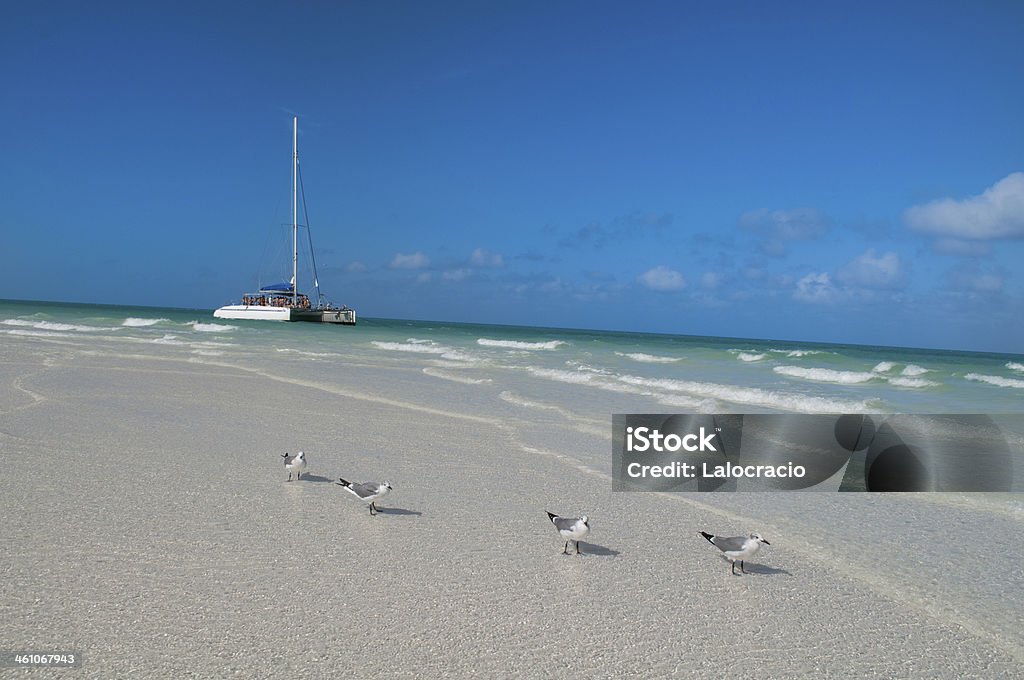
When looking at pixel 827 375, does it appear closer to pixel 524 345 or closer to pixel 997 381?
pixel 997 381

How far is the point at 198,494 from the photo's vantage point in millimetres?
6008

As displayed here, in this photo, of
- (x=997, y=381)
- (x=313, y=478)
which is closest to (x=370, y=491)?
(x=313, y=478)

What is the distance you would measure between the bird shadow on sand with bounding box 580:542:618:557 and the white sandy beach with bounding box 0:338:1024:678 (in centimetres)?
3

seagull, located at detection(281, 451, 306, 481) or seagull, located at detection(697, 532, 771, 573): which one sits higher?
seagull, located at detection(281, 451, 306, 481)

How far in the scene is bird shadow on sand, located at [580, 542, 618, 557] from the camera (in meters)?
5.06

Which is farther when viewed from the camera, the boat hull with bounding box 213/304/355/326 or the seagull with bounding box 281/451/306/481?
the boat hull with bounding box 213/304/355/326

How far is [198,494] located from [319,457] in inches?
78.0

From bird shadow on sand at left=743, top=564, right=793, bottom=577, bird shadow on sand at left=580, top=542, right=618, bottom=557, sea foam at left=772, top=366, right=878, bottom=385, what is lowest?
bird shadow on sand at left=743, top=564, right=793, bottom=577

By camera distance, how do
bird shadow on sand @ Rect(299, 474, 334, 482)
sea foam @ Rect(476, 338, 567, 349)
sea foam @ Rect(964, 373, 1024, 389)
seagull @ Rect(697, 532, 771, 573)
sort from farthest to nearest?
1. sea foam @ Rect(476, 338, 567, 349)
2. sea foam @ Rect(964, 373, 1024, 389)
3. bird shadow on sand @ Rect(299, 474, 334, 482)
4. seagull @ Rect(697, 532, 771, 573)

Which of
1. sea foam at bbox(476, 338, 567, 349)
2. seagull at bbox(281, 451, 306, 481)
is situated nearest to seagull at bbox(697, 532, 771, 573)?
seagull at bbox(281, 451, 306, 481)

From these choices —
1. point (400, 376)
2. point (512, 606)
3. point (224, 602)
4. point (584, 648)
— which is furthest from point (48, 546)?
point (400, 376)

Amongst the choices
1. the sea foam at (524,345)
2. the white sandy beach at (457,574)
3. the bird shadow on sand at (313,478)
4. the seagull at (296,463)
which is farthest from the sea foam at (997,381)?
the seagull at (296,463)

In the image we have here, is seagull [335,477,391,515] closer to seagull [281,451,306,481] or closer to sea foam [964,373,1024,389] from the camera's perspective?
seagull [281,451,306,481]

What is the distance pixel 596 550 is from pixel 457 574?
118 centimetres
